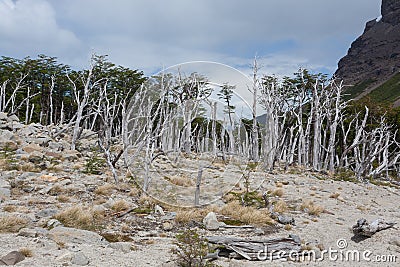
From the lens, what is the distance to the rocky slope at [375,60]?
152125mm

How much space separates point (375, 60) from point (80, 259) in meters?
192

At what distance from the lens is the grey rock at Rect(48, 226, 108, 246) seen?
681 cm

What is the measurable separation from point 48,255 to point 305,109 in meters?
38.5

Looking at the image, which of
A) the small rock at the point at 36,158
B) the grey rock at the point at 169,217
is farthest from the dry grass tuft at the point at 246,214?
the small rock at the point at 36,158

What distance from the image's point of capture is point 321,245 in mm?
7730

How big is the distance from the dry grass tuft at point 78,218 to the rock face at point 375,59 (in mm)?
154200

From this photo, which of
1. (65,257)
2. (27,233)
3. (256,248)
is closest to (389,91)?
(256,248)

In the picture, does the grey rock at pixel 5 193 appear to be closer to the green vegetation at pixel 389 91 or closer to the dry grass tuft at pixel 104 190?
the dry grass tuft at pixel 104 190

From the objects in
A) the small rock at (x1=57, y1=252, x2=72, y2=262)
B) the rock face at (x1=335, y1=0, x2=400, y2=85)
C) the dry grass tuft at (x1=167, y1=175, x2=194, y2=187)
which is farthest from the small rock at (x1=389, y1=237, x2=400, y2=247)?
the rock face at (x1=335, y1=0, x2=400, y2=85)

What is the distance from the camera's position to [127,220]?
9.08 metres

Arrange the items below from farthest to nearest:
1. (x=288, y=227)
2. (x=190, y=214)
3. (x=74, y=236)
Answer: (x=190, y=214), (x=288, y=227), (x=74, y=236)

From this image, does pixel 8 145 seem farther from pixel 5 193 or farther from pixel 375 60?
pixel 375 60

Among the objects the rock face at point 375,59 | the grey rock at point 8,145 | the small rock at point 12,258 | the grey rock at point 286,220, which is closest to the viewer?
the small rock at point 12,258

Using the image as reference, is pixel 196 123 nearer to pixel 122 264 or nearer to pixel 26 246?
pixel 122 264
